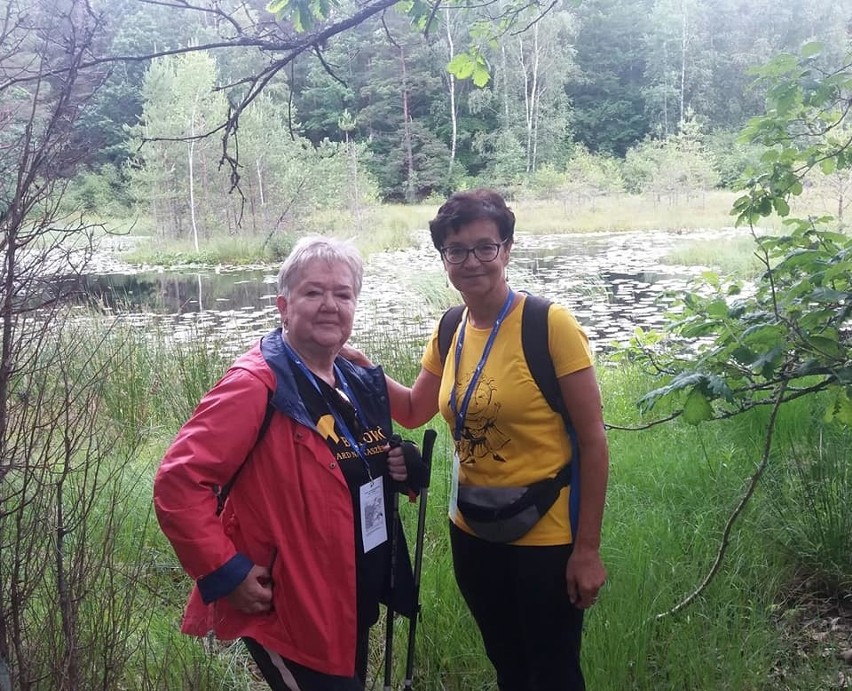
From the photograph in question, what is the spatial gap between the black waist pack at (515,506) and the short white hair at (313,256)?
599 millimetres

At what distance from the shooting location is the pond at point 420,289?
8242mm

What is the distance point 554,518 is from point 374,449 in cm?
47

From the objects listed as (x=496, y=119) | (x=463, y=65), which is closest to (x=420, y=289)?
(x=463, y=65)

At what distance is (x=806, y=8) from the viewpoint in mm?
27594

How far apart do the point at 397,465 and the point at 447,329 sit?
47 cm

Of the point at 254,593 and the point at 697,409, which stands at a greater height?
the point at 697,409

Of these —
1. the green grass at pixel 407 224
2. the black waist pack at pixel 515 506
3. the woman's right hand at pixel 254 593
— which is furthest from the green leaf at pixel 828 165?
the green grass at pixel 407 224

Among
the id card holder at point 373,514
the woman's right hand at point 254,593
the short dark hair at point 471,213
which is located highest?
the short dark hair at point 471,213

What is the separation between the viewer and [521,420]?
1.57 meters

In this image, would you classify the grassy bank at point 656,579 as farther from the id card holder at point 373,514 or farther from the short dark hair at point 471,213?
the short dark hair at point 471,213

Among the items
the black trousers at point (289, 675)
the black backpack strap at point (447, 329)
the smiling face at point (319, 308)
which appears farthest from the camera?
the black backpack strap at point (447, 329)

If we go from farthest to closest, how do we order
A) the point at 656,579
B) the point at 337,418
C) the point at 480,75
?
the point at 480,75, the point at 656,579, the point at 337,418

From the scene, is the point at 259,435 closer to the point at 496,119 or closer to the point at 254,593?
the point at 254,593

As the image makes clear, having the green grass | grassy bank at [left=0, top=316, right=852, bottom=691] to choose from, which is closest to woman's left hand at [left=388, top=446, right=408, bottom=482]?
grassy bank at [left=0, top=316, right=852, bottom=691]
